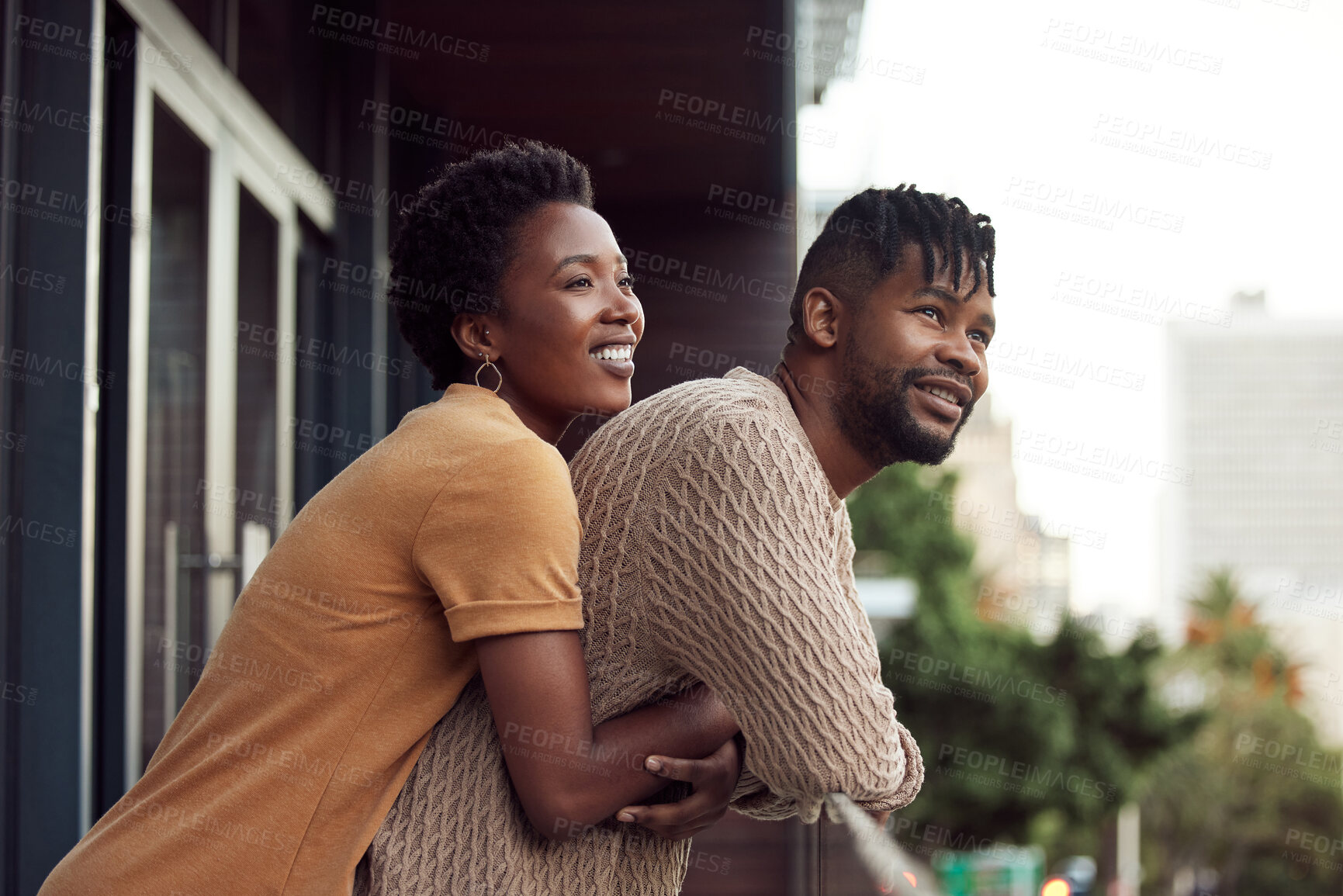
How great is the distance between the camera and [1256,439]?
5074 inches

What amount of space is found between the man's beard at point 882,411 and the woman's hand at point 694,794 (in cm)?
45

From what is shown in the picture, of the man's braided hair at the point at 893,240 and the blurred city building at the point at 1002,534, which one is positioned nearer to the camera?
the man's braided hair at the point at 893,240

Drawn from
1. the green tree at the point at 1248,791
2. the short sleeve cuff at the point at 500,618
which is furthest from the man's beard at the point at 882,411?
the green tree at the point at 1248,791

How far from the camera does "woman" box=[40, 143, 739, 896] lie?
1257 millimetres

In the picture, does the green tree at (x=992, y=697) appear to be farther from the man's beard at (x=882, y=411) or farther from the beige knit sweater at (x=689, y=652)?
the beige knit sweater at (x=689, y=652)

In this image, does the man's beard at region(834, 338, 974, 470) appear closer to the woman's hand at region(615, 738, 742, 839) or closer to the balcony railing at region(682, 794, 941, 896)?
the woman's hand at region(615, 738, 742, 839)

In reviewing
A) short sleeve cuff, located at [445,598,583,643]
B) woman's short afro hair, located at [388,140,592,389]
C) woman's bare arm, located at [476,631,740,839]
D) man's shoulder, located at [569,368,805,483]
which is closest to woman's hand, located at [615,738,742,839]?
woman's bare arm, located at [476,631,740,839]

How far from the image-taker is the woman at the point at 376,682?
1.26 m

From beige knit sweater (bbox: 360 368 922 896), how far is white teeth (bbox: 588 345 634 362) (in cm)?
16

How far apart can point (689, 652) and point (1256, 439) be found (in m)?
143

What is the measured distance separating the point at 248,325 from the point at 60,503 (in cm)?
161

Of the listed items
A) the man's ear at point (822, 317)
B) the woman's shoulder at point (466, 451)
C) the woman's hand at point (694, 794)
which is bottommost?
the woman's hand at point (694, 794)

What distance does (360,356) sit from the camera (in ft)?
14.8

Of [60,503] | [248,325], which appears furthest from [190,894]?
[248,325]
